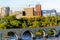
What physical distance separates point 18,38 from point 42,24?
24.1 m

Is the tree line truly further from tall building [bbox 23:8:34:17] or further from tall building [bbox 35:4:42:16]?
tall building [bbox 35:4:42:16]

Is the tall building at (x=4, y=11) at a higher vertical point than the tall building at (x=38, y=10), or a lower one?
lower

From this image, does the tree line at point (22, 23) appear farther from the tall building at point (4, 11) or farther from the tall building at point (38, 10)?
the tall building at point (4, 11)

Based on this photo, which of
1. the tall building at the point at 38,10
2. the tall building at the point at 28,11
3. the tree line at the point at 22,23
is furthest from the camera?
the tall building at the point at 38,10

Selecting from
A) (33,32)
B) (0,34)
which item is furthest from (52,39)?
(0,34)

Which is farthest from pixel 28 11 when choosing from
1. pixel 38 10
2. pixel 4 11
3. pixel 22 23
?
pixel 22 23

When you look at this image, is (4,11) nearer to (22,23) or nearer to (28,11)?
(28,11)

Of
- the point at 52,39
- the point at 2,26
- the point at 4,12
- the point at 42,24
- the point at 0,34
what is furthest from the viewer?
the point at 4,12

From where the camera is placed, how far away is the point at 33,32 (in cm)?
4853

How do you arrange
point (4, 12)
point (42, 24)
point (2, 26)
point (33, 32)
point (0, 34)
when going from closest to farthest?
1. point (0, 34)
2. point (33, 32)
3. point (2, 26)
4. point (42, 24)
5. point (4, 12)

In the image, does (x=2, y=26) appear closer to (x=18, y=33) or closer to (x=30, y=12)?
(x=18, y=33)

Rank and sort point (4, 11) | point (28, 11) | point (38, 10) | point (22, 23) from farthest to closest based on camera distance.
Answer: point (4, 11) < point (38, 10) < point (28, 11) < point (22, 23)

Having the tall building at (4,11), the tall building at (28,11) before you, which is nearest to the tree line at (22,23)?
the tall building at (28,11)

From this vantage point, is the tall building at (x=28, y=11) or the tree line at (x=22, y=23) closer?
the tree line at (x=22, y=23)
